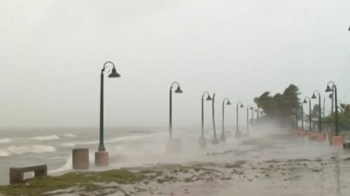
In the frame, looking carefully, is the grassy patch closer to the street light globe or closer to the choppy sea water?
the street light globe

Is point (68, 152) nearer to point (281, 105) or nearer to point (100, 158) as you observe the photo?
point (100, 158)

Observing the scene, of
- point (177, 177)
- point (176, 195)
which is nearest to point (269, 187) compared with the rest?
point (176, 195)

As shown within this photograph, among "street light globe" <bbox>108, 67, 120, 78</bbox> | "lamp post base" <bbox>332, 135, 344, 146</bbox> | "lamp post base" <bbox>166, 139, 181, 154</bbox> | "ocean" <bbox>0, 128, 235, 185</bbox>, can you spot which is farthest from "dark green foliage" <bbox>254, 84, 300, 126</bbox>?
"street light globe" <bbox>108, 67, 120, 78</bbox>

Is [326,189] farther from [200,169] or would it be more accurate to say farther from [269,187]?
[200,169]

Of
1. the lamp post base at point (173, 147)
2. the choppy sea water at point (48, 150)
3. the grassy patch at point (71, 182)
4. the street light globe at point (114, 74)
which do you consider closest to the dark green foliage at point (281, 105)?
the choppy sea water at point (48, 150)

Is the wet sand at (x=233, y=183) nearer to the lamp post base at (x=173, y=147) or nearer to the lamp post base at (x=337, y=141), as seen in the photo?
the lamp post base at (x=173, y=147)

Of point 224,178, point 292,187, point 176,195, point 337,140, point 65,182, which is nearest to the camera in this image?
point 176,195

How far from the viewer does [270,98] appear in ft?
477

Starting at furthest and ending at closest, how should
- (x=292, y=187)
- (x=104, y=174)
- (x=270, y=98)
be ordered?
(x=270, y=98)
(x=104, y=174)
(x=292, y=187)

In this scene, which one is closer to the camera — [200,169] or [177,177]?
[177,177]

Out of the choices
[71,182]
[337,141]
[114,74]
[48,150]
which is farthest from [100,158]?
[48,150]

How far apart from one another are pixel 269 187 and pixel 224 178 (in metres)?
3.07

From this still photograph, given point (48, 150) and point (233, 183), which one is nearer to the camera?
point (233, 183)

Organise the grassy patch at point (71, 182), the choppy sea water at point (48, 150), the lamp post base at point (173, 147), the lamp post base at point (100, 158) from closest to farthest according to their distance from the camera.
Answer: the grassy patch at point (71, 182) → the lamp post base at point (100, 158) → the lamp post base at point (173, 147) → the choppy sea water at point (48, 150)
